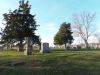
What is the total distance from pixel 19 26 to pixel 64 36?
31.0 m

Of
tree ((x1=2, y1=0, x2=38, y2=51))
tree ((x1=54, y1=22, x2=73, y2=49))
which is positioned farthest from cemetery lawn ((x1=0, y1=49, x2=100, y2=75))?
tree ((x1=54, y1=22, x2=73, y2=49))

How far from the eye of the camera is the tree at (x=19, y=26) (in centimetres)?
4800

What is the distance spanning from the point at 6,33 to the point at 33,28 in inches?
195

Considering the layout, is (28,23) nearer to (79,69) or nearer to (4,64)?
(4,64)

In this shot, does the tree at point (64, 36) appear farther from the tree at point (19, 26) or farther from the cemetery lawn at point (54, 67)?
the cemetery lawn at point (54, 67)

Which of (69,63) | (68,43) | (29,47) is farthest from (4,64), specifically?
(68,43)

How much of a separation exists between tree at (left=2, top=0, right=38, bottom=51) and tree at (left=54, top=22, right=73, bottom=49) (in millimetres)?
28293

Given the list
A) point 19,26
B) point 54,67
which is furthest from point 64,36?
point 54,67

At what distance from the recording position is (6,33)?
49.1m

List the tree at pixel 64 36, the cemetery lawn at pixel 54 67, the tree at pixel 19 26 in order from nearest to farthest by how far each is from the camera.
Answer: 1. the cemetery lawn at pixel 54 67
2. the tree at pixel 19 26
3. the tree at pixel 64 36

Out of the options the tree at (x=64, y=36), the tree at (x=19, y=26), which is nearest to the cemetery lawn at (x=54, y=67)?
the tree at (x=19, y=26)

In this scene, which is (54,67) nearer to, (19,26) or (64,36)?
(19,26)

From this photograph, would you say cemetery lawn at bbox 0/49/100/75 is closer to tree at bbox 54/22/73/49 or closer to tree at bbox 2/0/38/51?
tree at bbox 2/0/38/51

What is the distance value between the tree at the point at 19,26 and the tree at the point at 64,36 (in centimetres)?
2829
